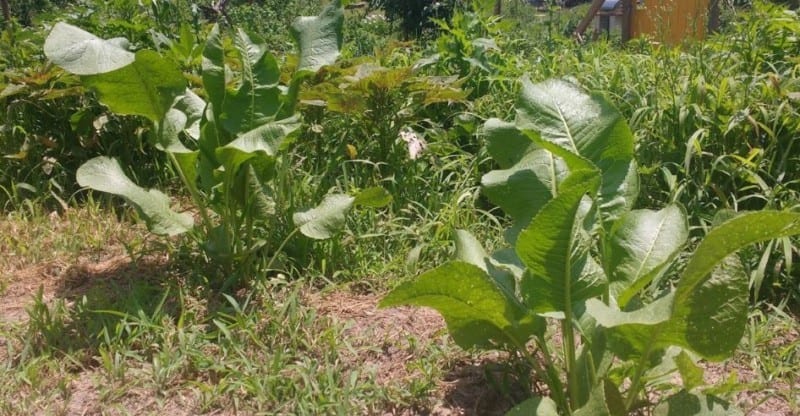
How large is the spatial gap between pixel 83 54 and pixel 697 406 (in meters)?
1.86

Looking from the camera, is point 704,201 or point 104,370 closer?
point 104,370

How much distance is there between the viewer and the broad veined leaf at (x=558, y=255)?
1583 mm

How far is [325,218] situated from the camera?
8.50ft

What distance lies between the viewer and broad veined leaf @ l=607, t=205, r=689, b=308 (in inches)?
73.6

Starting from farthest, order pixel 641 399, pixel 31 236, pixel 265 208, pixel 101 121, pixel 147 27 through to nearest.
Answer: pixel 147 27
pixel 101 121
pixel 31 236
pixel 265 208
pixel 641 399

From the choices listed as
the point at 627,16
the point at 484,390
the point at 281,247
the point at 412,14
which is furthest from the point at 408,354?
the point at 412,14

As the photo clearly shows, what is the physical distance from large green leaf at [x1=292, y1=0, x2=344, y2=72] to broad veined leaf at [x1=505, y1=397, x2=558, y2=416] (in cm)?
135

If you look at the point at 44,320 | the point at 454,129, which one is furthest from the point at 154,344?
the point at 454,129

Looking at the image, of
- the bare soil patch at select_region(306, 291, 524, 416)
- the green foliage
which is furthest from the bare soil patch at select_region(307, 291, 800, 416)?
the green foliage

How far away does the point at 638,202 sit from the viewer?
121 inches

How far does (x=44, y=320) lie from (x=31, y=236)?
86 centimetres

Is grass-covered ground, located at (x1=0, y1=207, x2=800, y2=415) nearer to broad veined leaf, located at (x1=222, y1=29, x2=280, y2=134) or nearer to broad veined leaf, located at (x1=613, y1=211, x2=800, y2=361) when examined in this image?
broad veined leaf, located at (x1=613, y1=211, x2=800, y2=361)

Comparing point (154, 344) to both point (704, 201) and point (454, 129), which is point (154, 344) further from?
point (704, 201)

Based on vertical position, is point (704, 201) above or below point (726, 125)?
below
